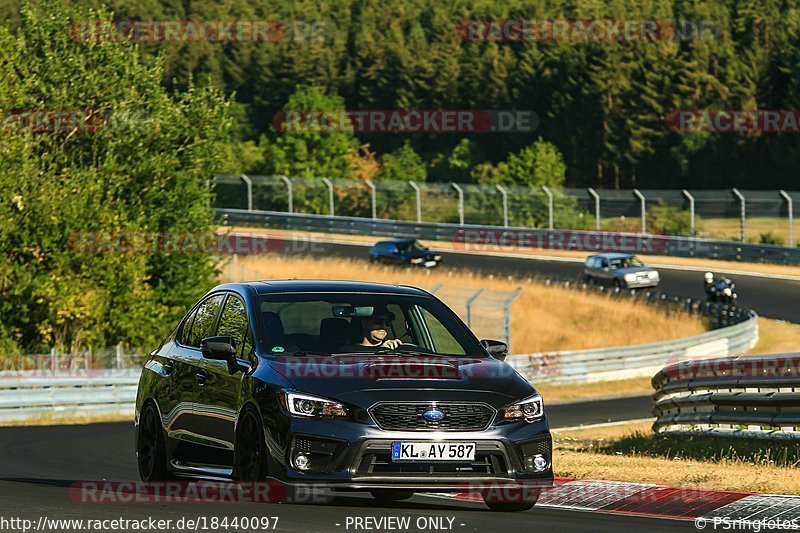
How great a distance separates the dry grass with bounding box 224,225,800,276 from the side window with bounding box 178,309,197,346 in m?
39.8

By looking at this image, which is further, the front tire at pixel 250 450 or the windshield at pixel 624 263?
the windshield at pixel 624 263

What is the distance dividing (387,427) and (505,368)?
1230 millimetres

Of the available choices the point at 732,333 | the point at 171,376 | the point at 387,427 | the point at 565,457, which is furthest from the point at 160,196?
the point at 387,427

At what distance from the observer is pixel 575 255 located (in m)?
57.8

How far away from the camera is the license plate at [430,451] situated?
28.3 ft

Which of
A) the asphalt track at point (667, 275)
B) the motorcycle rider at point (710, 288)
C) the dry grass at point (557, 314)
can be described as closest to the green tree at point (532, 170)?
the asphalt track at point (667, 275)

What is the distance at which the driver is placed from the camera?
9.74m

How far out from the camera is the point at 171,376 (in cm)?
1065

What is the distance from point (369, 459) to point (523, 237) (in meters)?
50.1

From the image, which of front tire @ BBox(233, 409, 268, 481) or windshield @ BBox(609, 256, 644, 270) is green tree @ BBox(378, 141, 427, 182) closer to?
windshield @ BBox(609, 256, 644, 270)

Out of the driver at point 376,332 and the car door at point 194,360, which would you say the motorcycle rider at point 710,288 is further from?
the driver at point 376,332

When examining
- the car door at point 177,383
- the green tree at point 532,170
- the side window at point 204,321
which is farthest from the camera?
the green tree at point 532,170

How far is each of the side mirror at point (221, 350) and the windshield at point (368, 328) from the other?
0.26 m

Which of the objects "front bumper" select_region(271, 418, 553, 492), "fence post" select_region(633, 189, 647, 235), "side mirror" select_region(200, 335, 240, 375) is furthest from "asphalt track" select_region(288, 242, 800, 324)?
"front bumper" select_region(271, 418, 553, 492)
